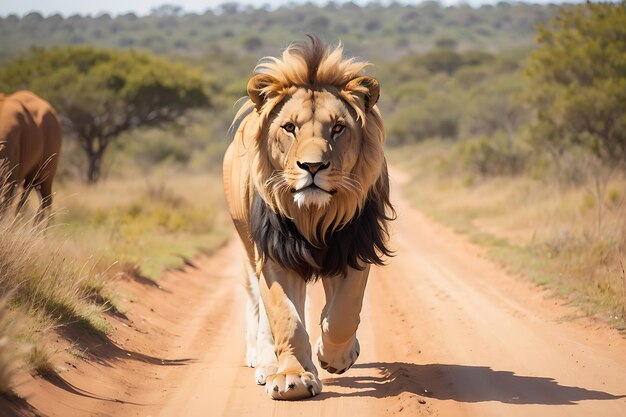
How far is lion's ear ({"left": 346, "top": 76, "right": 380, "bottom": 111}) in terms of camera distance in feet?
19.6

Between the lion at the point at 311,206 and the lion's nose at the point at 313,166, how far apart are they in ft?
0.15

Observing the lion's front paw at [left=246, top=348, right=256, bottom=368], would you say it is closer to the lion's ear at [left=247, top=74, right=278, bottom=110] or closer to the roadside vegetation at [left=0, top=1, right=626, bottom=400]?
the roadside vegetation at [left=0, top=1, right=626, bottom=400]

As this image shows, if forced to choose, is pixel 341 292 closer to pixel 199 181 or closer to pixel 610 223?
pixel 610 223

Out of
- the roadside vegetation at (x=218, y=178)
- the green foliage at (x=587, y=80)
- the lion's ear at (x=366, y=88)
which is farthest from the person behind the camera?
the green foliage at (x=587, y=80)

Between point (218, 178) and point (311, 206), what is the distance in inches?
975

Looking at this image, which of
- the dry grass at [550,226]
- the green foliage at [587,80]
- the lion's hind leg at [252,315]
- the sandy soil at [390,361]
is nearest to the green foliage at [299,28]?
the dry grass at [550,226]

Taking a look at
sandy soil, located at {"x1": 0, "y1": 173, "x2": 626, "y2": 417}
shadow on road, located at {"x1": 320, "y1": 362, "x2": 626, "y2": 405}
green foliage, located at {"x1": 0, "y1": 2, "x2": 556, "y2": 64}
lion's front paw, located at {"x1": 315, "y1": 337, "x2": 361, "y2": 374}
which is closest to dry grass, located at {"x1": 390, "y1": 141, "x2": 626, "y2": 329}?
A: sandy soil, located at {"x1": 0, "y1": 173, "x2": 626, "y2": 417}

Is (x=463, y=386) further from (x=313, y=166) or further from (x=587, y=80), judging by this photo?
(x=587, y=80)

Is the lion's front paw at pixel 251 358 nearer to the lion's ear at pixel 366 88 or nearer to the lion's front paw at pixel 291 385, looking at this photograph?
the lion's front paw at pixel 291 385

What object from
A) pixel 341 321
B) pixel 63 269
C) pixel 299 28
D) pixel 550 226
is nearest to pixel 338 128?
pixel 341 321

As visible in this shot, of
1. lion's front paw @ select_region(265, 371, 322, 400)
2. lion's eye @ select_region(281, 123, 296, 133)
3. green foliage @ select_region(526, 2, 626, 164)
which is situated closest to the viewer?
lion's front paw @ select_region(265, 371, 322, 400)

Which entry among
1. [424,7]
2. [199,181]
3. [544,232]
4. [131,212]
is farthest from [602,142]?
[424,7]

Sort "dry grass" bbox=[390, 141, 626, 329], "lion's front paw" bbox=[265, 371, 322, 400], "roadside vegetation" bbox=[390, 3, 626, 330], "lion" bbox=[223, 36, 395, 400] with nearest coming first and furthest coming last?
"lion's front paw" bbox=[265, 371, 322, 400], "lion" bbox=[223, 36, 395, 400], "dry grass" bbox=[390, 141, 626, 329], "roadside vegetation" bbox=[390, 3, 626, 330]

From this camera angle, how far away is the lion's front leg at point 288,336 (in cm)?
553
